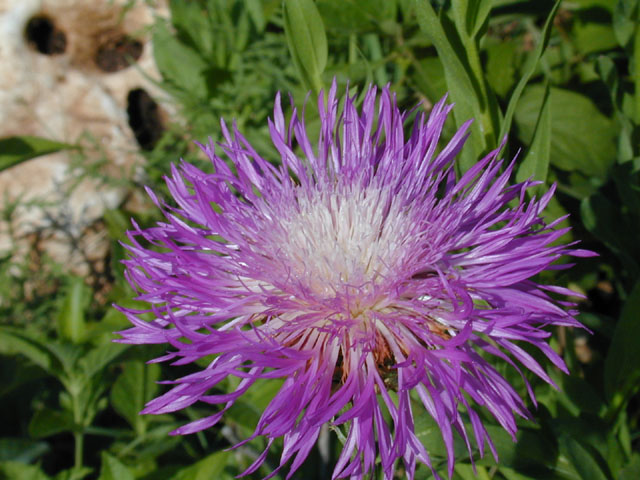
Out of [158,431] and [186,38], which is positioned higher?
[186,38]

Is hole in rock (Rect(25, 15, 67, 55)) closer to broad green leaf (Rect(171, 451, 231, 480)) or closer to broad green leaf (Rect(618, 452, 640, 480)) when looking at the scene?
broad green leaf (Rect(171, 451, 231, 480))

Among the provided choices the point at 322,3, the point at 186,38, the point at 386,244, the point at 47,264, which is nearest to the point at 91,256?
the point at 47,264

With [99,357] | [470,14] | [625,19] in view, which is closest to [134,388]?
[99,357]

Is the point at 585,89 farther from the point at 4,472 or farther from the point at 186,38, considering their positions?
the point at 4,472

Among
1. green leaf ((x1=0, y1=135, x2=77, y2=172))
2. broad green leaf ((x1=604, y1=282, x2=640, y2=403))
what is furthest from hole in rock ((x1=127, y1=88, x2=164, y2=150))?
broad green leaf ((x1=604, y1=282, x2=640, y2=403))

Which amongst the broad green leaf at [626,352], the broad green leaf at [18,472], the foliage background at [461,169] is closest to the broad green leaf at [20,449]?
the foliage background at [461,169]

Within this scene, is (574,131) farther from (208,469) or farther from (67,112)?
(67,112)

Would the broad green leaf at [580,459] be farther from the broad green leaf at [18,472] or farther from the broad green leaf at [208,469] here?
the broad green leaf at [18,472]
